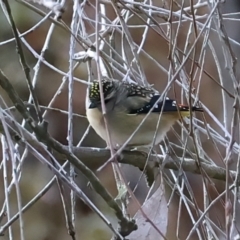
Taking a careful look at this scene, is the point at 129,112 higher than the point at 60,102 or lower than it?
higher

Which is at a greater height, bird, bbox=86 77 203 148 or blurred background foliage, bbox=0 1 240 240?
bird, bbox=86 77 203 148

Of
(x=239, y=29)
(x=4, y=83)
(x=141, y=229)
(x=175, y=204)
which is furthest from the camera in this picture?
(x=239, y=29)

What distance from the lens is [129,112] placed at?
239 centimetres

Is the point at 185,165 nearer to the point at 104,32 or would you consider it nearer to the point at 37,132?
the point at 104,32

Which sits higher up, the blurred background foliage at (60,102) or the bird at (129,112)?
the bird at (129,112)

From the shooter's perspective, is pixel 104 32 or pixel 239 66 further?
pixel 239 66

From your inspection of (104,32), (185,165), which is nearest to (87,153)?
(185,165)

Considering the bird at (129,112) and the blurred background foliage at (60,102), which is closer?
the bird at (129,112)

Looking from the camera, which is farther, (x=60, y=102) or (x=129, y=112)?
(x=60, y=102)

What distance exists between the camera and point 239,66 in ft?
15.2

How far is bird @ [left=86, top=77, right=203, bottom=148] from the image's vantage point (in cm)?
226

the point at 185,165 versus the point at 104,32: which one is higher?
the point at 104,32

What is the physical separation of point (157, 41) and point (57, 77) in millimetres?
985

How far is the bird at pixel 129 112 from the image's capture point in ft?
A: 7.40
